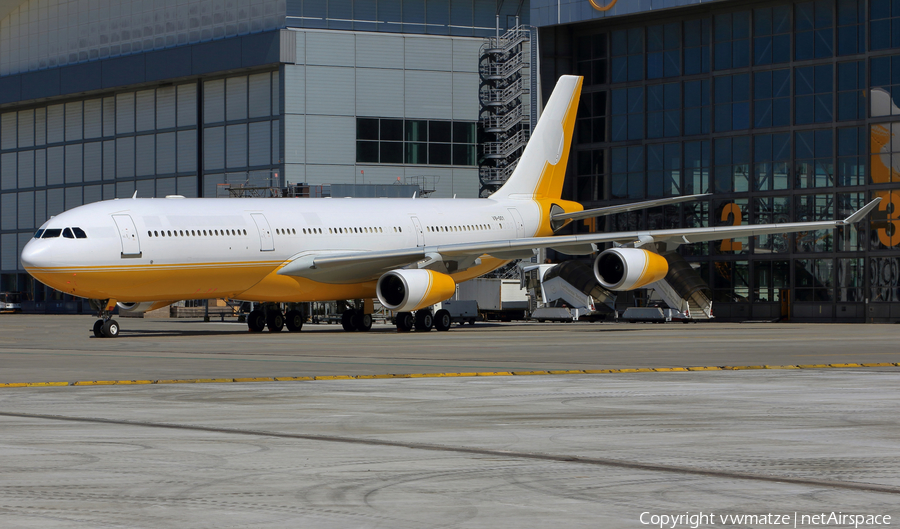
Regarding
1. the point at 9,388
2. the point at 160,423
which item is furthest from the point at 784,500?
the point at 9,388

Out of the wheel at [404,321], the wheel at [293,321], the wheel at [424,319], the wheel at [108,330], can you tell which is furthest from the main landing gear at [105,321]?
the wheel at [424,319]

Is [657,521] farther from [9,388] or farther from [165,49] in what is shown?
[165,49]

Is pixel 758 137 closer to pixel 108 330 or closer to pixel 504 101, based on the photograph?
pixel 504 101

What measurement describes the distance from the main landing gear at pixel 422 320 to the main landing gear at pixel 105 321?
8956 millimetres

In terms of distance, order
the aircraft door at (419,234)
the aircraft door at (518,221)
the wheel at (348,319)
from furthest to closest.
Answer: the aircraft door at (518,221) < the aircraft door at (419,234) < the wheel at (348,319)

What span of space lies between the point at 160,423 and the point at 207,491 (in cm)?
412

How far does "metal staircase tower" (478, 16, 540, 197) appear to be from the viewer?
7238cm

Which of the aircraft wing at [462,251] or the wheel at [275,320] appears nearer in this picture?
the aircraft wing at [462,251]

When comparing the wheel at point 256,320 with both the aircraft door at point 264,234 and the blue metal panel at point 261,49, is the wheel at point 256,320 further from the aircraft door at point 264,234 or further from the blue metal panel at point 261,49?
the blue metal panel at point 261,49

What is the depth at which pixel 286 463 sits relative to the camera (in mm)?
8812

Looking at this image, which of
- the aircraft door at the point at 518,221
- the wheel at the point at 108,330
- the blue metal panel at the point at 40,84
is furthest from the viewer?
the blue metal panel at the point at 40,84

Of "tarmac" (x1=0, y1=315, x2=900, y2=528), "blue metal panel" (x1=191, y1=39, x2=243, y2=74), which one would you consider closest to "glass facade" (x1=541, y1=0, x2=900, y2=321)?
"blue metal panel" (x1=191, y1=39, x2=243, y2=74)

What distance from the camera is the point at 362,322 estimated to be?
4012 centimetres

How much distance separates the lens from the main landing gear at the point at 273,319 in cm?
3894
